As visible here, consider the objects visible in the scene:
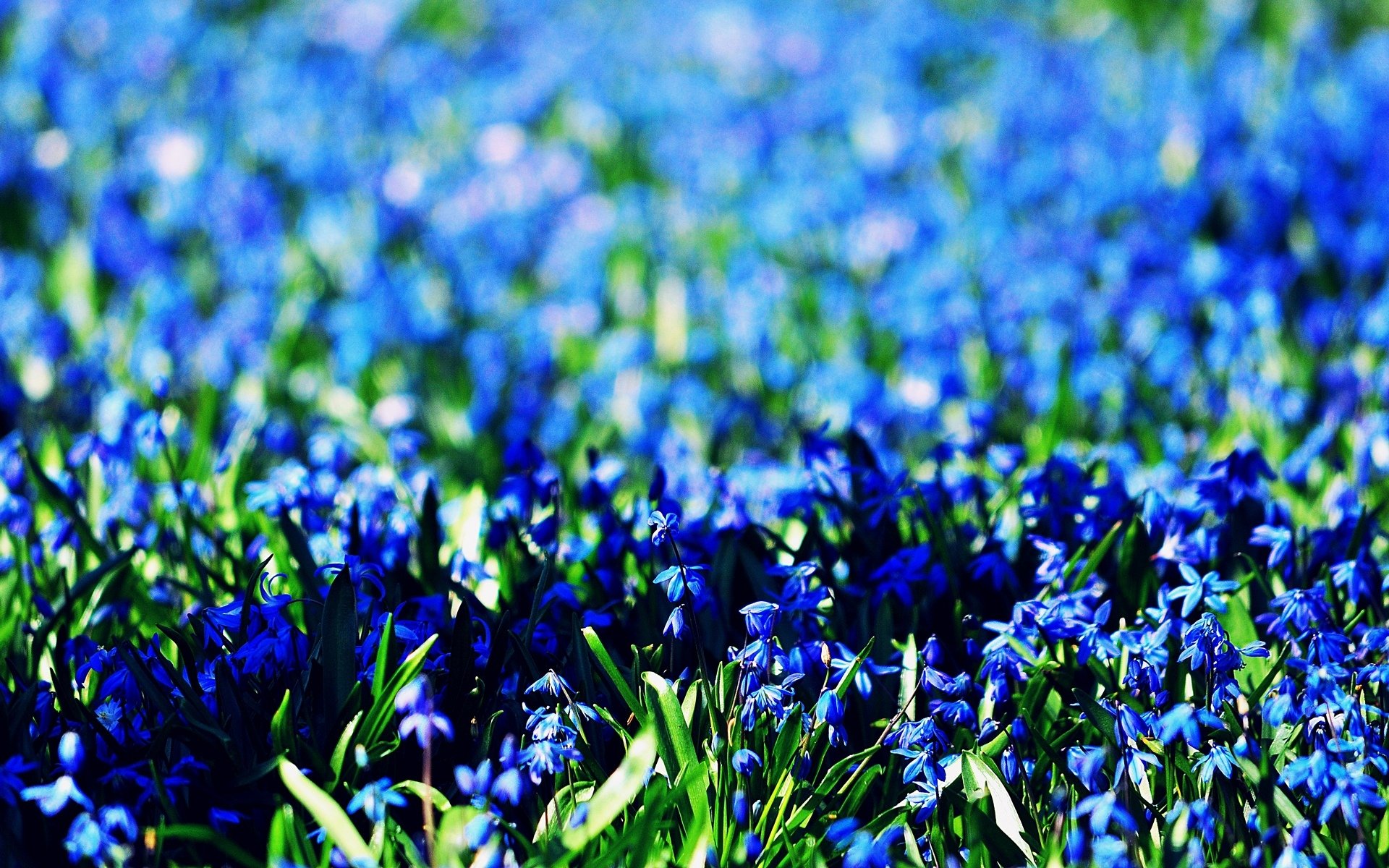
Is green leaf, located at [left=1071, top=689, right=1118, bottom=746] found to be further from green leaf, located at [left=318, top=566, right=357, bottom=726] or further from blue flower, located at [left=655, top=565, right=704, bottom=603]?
green leaf, located at [left=318, top=566, right=357, bottom=726]

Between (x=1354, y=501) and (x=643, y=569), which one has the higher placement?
(x=643, y=569)

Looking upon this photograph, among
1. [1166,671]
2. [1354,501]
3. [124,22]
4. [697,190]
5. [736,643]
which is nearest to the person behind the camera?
[1166,671]

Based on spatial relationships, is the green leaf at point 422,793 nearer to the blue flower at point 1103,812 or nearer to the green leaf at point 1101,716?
the blue flower at point 1103,812

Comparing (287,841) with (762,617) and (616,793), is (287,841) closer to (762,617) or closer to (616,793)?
(616,793)

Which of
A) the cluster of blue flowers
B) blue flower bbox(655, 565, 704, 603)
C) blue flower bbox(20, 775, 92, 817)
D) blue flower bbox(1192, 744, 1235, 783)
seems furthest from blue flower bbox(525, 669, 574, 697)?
blue flower bbox(1192, 744, 1235, 783)

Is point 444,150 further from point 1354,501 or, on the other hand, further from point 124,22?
point 1354,501

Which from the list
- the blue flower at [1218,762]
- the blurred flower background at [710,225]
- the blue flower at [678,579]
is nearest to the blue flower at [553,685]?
the blue flower at [678,579]

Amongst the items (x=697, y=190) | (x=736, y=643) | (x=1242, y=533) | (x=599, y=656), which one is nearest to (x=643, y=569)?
(x=736, y=643)
